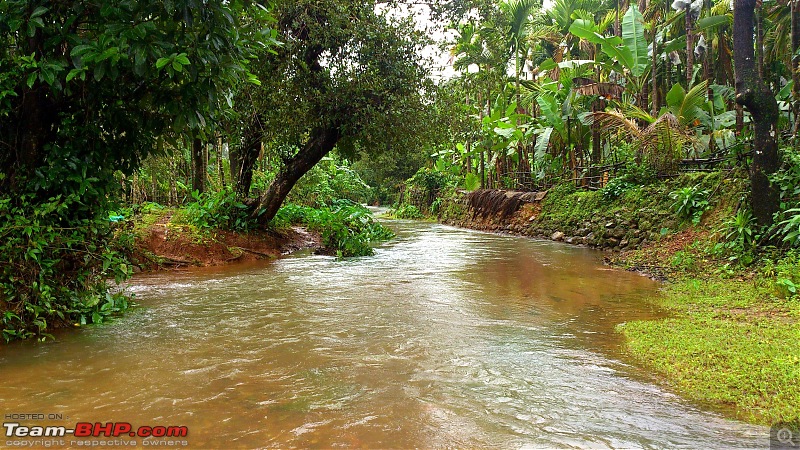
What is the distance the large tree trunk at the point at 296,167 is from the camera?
1094cm

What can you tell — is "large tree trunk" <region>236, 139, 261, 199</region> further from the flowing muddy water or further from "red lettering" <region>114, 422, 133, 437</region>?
"red lettering" <region>114, 422, 133, 437</region>

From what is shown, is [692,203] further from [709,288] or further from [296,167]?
[296,167]

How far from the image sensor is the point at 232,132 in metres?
11.3

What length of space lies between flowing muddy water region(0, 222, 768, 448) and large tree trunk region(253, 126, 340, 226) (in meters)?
4.50

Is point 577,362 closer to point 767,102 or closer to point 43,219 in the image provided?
point 43,219

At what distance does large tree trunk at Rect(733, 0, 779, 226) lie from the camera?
724cm

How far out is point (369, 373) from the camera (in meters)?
3.88

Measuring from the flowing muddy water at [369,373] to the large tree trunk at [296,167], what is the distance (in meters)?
4.50

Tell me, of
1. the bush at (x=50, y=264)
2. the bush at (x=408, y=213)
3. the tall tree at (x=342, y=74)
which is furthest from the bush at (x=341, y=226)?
the bush at (x=408, y=213)

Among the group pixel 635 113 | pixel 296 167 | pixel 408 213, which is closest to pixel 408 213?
pixel 408 213

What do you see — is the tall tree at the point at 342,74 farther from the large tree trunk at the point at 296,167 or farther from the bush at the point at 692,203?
the bush at the point at 692,203

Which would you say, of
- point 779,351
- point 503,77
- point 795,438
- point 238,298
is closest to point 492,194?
point 503,77

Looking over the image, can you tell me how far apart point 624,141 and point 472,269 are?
8480 millimetres

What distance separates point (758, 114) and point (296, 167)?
8.27 meters
